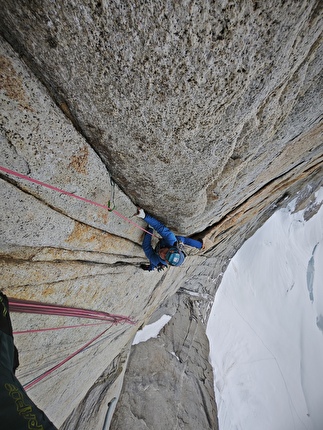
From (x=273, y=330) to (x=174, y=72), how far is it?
1767 centimetres

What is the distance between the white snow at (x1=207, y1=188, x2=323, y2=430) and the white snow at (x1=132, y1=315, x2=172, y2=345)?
3.26m

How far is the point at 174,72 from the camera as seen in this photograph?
1118 mm

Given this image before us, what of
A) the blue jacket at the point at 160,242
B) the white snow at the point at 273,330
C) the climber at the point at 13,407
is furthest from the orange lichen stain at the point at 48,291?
the white snow at the point at 273,330

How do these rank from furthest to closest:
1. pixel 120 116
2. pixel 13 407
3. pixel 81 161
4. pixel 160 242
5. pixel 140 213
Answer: pixel 160 242
pixel 140 213
pixel 81 161
pixel 120 116
pixel 13 407

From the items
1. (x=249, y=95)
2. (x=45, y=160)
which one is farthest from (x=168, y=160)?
(x=45, y=160)

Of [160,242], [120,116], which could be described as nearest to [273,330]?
[160,242]

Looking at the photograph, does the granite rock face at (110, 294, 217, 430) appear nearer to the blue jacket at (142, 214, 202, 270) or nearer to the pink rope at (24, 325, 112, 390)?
the pink rope at (24, 325, 112, 390)

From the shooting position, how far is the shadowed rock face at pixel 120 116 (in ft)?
3.18

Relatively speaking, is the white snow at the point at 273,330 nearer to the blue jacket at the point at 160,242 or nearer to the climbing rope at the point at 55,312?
the climbing rope at the point at 55,312

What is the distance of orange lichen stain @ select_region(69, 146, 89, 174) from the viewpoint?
1.50 m

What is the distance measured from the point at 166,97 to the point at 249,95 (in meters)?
0.51

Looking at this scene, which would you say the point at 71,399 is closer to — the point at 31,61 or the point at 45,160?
the point at 45,160

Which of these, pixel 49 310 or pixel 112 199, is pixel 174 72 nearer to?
pixel 112 199

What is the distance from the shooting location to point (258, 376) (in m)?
12.1
